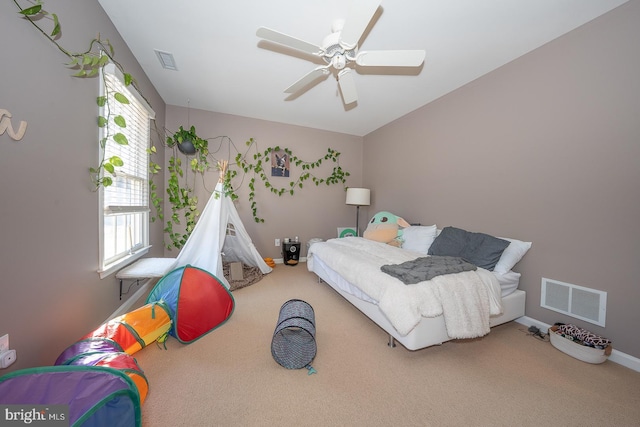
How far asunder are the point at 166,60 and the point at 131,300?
8.41 feet

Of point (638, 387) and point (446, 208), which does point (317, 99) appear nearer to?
point (446, 208)

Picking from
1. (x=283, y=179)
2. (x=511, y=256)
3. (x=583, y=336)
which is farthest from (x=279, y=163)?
(x=583, y=336)

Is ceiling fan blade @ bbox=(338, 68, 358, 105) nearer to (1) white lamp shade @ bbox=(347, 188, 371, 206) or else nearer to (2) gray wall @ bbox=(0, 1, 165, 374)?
(2) gray wall @ bbox=(0, 1, 165, 374)

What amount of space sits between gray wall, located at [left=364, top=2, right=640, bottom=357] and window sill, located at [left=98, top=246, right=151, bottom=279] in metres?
3.60

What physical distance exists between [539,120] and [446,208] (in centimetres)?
125

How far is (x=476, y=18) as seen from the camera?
179 cm

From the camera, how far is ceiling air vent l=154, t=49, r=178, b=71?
2314mm

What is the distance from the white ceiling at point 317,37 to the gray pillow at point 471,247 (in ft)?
5.88

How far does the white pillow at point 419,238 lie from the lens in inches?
111

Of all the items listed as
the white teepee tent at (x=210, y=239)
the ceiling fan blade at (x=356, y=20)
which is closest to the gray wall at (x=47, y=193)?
the white teepee tent at (x=210, y=239)

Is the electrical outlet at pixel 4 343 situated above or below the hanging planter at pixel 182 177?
below

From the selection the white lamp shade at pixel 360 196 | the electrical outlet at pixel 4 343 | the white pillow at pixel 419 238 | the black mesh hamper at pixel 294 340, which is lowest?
the black mesh hamper at pixel 294 340

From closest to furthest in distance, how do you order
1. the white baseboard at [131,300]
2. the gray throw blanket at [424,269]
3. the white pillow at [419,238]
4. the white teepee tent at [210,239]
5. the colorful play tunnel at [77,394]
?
the colorful play tunnel at [77,394]
the gray throw blanket at [424,269]
the white baseboard at [131,300]
the white teepee tent at [210,239]
the white pillow at [419,238]

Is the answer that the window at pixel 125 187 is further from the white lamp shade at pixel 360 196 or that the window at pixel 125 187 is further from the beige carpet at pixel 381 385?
the white lamp shade at pixel 360 196
